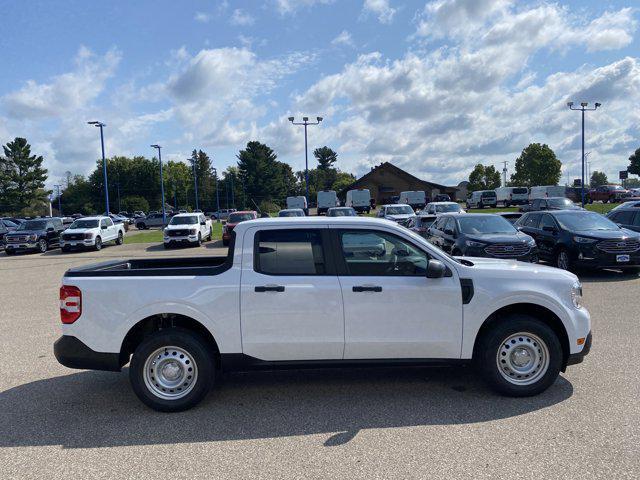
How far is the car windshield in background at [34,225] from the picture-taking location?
26391 mm

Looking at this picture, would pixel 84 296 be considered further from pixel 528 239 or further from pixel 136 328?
pixel 528 239

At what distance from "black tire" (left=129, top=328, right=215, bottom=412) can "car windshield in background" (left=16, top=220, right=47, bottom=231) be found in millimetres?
25397

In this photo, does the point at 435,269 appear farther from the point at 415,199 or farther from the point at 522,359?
the point at 415,199

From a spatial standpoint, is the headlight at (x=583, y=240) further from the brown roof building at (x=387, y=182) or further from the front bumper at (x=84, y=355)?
the brown roof building at (x=387, y=182)

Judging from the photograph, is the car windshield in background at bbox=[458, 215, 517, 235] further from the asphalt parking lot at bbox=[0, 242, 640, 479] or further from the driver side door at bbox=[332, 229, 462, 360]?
the driver side door at bbox=[332, 229, 462, 360]

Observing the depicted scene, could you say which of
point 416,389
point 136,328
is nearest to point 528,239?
point 416,389

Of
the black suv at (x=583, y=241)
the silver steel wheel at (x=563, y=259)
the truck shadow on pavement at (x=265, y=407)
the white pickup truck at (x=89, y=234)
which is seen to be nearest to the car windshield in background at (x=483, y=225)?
the black suv at (x=583, y=241)

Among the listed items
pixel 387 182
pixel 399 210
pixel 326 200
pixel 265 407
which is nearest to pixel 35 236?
pixel 399 210

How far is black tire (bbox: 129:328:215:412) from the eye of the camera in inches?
180

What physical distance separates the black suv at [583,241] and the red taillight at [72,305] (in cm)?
1110

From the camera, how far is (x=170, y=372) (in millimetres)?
4652

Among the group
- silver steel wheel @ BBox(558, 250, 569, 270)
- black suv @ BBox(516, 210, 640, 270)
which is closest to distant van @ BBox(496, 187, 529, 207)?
black suv @ BBox(516, 210, 640, 270)

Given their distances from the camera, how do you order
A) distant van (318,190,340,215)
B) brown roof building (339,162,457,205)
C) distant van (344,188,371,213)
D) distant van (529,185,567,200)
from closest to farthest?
distant van (318,190,340,215) < distant van (529,185,567,200) < distant van (344,188,371,213) < brown roof building (339,162,457,205)

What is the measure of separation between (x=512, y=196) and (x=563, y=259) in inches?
1920
